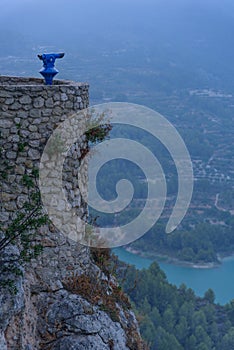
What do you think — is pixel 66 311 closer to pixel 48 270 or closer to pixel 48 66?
pixel 48 270

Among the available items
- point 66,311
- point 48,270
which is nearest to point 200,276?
point 48,270

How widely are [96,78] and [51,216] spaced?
162ft

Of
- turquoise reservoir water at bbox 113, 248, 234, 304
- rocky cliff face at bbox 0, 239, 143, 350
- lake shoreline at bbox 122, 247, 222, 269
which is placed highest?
lake shoreline at bbox 122, 247, 222, 269

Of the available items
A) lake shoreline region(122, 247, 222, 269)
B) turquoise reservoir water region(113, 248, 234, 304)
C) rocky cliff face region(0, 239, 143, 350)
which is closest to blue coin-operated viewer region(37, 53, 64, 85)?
rocky cliff face region(0, 239, 143, 350)

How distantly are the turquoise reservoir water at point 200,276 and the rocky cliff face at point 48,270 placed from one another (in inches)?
1189

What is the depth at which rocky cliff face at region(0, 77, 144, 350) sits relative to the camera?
512 centimetres

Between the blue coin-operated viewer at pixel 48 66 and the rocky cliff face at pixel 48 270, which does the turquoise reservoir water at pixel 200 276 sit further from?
the blue coin-operated viewer at pixel 48 66

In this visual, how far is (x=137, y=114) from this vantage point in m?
9.09

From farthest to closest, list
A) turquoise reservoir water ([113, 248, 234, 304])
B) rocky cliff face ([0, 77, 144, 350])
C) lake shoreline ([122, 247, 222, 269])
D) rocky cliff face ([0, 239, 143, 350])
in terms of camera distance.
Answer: lake shoreline ([122, 247, 222, 269]) → turquoise reservoir water ([113, 248, 234, 304]) → rocky cliff face ([0, 77, 144, 350]) → rocky cliff face ([0, 239, 143, 350])

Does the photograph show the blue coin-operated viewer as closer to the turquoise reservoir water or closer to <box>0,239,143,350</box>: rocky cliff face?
<box>0,239,143,350</box>: rocky cliff face

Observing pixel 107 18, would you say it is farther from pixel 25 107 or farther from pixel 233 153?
pixel 25 107

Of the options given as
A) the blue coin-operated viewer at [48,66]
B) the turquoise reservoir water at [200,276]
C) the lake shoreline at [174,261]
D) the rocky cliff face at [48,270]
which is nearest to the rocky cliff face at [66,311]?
the rocky cliff face at [48,270]

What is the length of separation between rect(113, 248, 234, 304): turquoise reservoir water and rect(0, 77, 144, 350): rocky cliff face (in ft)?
99.1

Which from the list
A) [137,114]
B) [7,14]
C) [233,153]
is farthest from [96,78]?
[137,114]
